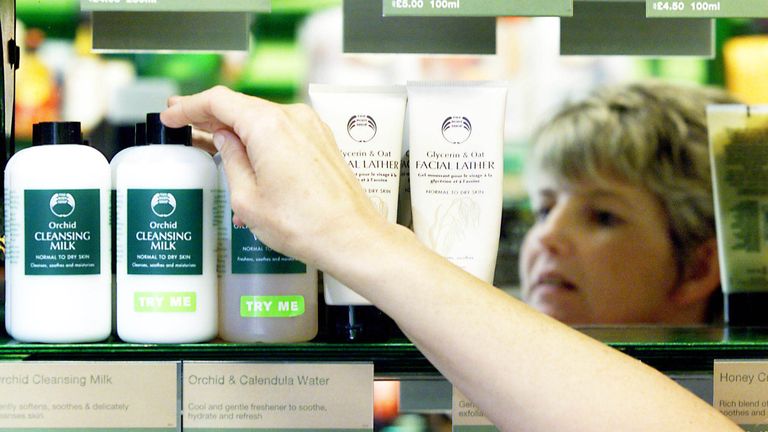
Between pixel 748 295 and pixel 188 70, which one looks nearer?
pixel 748 295

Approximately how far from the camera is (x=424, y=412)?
0.90 meters

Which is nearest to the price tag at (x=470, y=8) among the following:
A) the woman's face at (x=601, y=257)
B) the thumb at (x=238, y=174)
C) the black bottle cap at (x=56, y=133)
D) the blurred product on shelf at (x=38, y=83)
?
the thumb at (x=238, y=174)

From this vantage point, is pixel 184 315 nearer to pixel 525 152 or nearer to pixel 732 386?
pixel 732 386

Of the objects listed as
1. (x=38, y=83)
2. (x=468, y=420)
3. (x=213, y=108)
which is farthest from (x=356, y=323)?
(x=38, y=83)

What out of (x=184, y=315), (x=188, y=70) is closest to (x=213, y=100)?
(x=184, y=315)

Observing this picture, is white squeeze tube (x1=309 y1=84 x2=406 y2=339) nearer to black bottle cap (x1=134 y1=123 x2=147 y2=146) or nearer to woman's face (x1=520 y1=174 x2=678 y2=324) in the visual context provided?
black bottle cap (x1=134 y1=123 x2=147 y2=146)

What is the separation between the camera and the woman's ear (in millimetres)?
1752

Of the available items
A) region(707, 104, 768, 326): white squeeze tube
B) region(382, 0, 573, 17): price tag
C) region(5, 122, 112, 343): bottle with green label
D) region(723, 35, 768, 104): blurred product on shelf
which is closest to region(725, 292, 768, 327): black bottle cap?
region(707, 104, 768, 326): white squeeze tube

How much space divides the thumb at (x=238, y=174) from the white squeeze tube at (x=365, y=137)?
0.30ft

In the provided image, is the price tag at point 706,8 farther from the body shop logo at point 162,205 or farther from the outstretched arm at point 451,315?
the body shop logo at point 162,205

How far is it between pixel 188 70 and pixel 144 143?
0.94 m

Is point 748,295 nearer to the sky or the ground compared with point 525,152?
nearer to the ground

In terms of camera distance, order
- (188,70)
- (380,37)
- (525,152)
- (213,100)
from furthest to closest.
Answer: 1. (525,152)
2. (188,70)
3. (380,37)
4. (213,100)

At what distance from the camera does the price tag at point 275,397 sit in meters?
0.87
